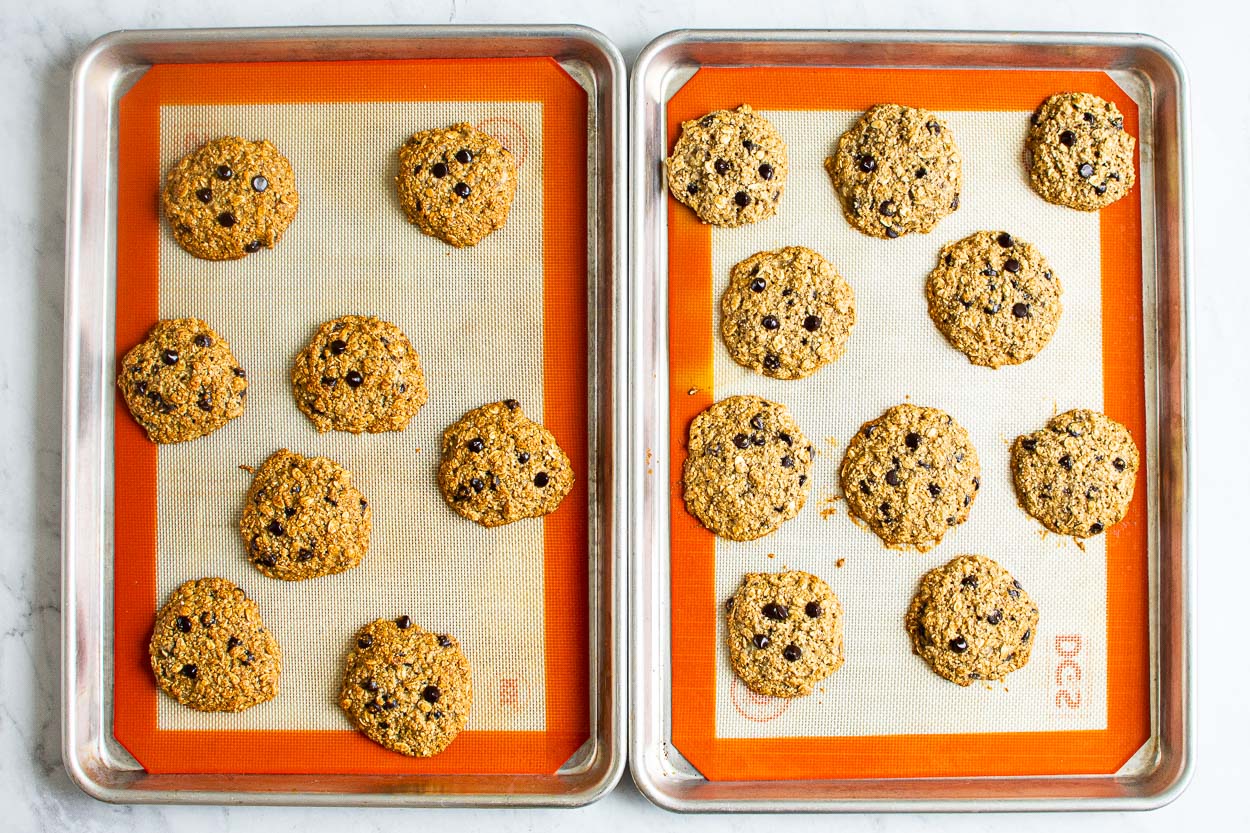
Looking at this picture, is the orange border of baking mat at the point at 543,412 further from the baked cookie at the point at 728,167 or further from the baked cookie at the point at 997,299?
the baked cookie at the point at 997,299

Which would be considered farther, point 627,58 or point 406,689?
point 627,58

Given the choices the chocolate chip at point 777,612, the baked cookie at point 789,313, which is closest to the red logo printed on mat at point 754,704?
the chocolate chip at point 777,612

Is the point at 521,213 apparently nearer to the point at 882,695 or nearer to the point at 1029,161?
the point at 1029,161

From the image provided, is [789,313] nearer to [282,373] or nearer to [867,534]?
[867,534]

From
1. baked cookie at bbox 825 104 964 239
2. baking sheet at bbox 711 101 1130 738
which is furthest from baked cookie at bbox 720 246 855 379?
baked cookie at bbox 825 104 964 239

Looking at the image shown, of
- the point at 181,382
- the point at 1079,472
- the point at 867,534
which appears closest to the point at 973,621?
the point at 867,534
